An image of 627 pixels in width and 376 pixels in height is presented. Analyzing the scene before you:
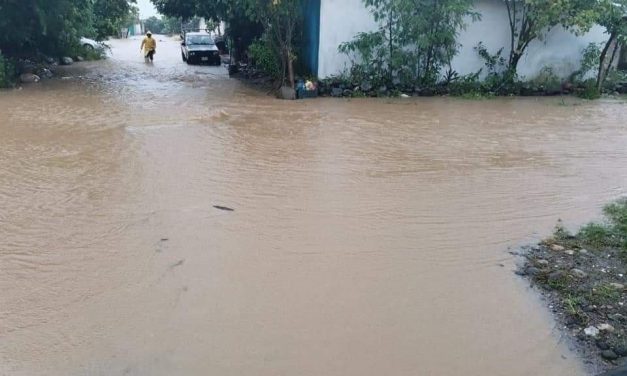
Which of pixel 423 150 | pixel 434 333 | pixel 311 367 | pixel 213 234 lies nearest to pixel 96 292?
pixel 213 234

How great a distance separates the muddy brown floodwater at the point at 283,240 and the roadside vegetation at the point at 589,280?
172 millimetres

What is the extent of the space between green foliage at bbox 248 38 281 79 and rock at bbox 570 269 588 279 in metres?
11.5

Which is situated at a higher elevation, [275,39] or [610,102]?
[275,39]

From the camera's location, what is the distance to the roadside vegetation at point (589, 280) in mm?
3842

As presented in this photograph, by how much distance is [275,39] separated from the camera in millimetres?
14852

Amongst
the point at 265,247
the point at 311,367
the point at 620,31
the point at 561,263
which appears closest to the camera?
the point at 311,367

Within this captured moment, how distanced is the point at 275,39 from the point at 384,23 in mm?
2928

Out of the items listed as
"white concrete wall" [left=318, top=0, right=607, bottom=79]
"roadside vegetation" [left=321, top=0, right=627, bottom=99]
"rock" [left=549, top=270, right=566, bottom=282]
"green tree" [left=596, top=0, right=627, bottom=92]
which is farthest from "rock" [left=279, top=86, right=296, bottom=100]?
"rock" [left=549, top=270, right=566, bottom=282]

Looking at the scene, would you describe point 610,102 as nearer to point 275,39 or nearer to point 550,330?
point 275,39

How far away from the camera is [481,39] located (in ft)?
51.7

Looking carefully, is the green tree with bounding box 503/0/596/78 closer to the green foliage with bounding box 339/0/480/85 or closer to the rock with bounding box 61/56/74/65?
the green foliage with bounding box 339/0/480/85

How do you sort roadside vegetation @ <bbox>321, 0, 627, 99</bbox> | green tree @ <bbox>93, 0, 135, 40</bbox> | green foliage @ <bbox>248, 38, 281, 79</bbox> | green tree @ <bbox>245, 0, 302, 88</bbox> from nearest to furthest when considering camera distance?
green tree @ <bbox>245, 0, 302, 88</bbox> → roadside vegetation @ <bbox>321, 0, 627, 99</bbox> → green foliage @ <bbox>248, 38, 281, 79</bbox> → green tree @ <bbox>93, 0, 135, 40</bbox>

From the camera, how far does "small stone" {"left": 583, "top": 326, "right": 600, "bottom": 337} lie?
152 inches

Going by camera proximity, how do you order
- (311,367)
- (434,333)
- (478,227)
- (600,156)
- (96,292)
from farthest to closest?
(600,156) → (478,227) → (96,292) → (434,333) → (311,367)
